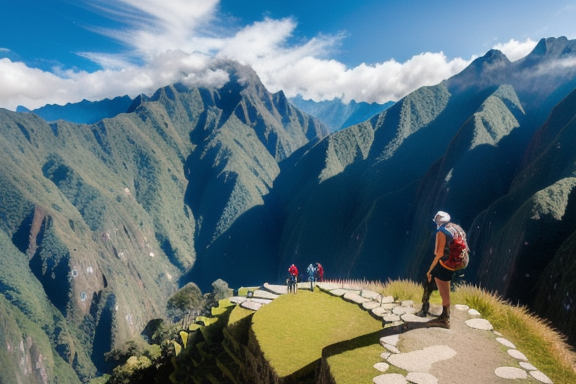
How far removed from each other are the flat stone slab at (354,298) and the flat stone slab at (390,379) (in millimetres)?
5786

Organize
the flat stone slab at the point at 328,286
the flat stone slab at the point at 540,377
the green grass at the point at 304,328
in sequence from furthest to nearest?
the flat stone slab at the point at 328,286
the green grass at the point at 304,328
the flat stone slab at the point at 540,377

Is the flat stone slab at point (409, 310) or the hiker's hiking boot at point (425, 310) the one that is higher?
the hiker's hiking boot at point (425, 310)

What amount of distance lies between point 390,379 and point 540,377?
2.97 metres

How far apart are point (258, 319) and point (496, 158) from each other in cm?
14951

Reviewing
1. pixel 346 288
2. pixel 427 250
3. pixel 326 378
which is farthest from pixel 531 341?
pixel 427 250

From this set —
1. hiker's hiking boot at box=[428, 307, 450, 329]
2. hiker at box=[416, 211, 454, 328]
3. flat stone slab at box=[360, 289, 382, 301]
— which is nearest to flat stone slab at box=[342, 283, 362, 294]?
flat stone slab at box=[360, 289, 382, 301]

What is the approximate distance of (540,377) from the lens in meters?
7.63

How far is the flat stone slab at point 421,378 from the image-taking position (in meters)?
7.33

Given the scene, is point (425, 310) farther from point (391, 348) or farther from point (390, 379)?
point (390, 379)

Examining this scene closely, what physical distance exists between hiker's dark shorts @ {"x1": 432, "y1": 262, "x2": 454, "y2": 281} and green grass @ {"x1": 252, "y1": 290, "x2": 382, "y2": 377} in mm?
2158

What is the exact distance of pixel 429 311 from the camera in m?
11.0

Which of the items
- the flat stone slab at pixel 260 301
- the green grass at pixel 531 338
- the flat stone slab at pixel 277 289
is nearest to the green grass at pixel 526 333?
the green grass at pixel 531 338

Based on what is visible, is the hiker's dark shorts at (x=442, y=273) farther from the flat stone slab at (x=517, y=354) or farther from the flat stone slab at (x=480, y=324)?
the flat stone slab at (x=517, y=354)

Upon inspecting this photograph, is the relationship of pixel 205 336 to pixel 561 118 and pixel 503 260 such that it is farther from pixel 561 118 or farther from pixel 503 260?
pixel 561 118
